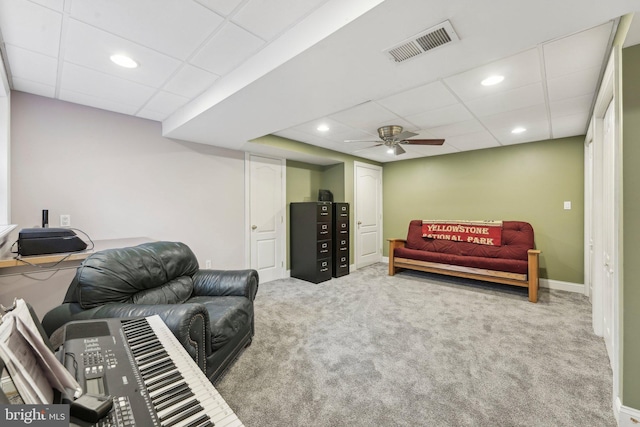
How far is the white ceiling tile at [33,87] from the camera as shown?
2.29 metres

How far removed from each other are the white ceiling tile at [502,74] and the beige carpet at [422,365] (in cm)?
230

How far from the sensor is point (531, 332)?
2623 millimetres

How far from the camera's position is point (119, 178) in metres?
3.02

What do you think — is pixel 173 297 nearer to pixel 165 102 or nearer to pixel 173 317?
pixel 173 317

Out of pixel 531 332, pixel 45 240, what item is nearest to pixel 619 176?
pixel 531 332

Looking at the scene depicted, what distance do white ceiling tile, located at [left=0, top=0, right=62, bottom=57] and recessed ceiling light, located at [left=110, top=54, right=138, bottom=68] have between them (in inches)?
11.8

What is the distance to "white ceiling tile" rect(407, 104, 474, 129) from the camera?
9.50 ft

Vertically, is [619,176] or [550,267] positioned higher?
[619,176]

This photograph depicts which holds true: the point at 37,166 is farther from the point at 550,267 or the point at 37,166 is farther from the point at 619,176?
the point at 550,267

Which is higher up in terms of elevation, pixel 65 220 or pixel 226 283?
pixel 65 220

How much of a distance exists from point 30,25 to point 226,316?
85.9 inches

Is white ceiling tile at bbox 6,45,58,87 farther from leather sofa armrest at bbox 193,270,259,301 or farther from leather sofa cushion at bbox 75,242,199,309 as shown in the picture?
leather sofa armrest at bbox 193,270,259,301

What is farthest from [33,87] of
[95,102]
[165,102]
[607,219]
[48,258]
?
[607,219]

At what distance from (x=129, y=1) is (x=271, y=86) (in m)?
0.91
